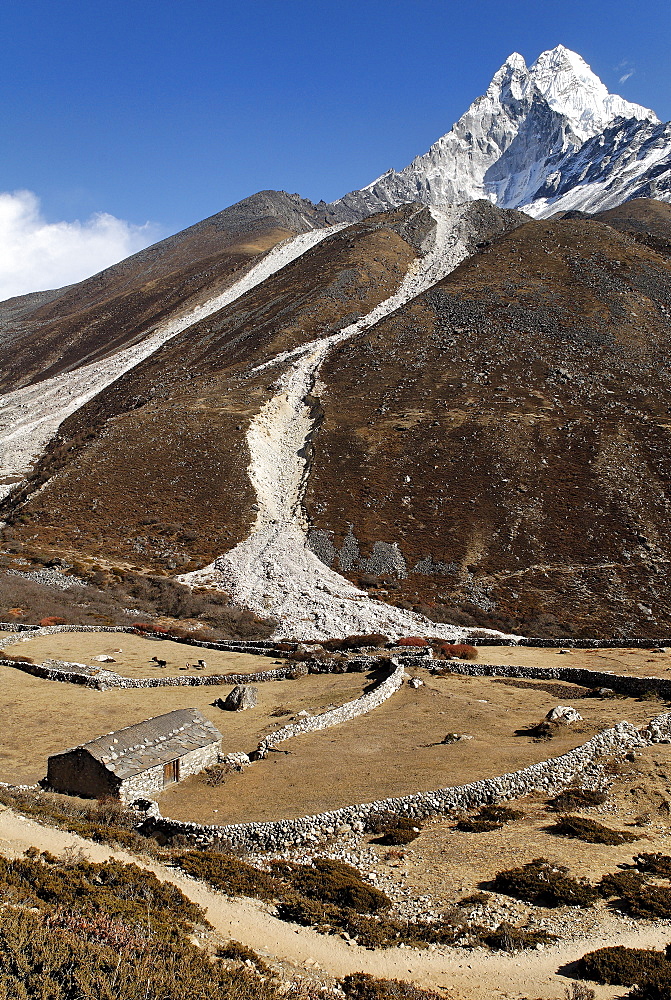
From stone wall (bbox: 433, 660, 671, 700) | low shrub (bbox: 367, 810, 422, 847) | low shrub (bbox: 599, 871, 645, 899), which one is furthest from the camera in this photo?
stone wall (bbox: 433, 660, 671, 700)

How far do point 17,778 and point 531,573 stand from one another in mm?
39554

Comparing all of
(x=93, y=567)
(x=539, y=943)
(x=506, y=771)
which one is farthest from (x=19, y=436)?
(x=539, y=943)

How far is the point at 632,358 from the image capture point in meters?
73.1

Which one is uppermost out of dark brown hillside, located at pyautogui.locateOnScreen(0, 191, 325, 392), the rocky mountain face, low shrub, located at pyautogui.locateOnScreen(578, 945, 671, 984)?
dark brown hillside, located at pyautogui.locateOnScreen(0, 191, 325, 392)

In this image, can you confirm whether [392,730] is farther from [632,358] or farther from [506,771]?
[632,358]

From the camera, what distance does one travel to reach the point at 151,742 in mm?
19891

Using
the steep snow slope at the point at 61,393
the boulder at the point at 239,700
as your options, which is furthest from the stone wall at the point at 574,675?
the steep snow slope at the point at 61,393

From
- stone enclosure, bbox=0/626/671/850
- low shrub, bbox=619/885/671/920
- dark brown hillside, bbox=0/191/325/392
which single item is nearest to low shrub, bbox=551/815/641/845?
stone enclosure, bbox=0/626/671/850

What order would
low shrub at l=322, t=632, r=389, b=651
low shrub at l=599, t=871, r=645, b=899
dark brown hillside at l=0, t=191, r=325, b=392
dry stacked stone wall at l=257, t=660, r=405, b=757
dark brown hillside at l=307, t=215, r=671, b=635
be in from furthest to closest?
dark brown hillside at l=0, t=191, r=325, b=392, dark brown hillside at l=307, t=215, r=671, b=635, low shrub at l=322, t=632, r=389, b=651, dry stacked stone wall at l=257, t=660, r=405, b=757, low shrub at l=599, t=871, r=645, b=899

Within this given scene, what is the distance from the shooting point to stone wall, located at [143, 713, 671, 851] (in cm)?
1623

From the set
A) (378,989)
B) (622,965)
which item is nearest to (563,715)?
(622,965)

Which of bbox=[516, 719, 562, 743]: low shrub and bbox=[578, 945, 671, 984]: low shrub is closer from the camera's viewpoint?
bbox=[578, 945, 671, 984]: low shrub

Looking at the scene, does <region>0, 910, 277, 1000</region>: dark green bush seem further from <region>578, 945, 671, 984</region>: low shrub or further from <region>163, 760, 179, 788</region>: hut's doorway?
<region>163, 760, 179, 788</region>: hut's doorway

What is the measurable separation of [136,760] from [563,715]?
16.7 metres
